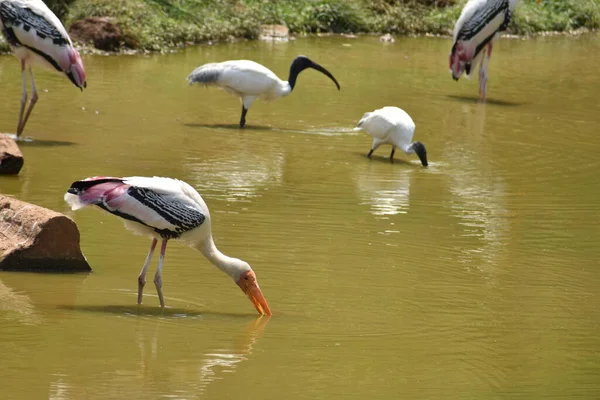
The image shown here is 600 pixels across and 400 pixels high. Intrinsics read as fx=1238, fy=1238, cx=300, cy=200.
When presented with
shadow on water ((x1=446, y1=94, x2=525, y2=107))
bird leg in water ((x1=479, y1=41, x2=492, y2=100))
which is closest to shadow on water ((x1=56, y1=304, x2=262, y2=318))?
shadow on water ((x1=446, y1=94, x2=525, y2=107))

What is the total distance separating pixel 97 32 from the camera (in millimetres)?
16828

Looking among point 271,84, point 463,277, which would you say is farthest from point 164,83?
point 463,277

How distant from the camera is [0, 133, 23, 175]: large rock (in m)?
9.24

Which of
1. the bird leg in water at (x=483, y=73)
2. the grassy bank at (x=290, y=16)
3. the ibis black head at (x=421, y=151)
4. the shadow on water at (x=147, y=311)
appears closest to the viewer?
the shadow on water at (x=147, y=311)

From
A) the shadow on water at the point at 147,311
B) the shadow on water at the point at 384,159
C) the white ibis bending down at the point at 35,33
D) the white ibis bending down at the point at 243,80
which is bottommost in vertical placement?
the shadow on water at the point at 384,159

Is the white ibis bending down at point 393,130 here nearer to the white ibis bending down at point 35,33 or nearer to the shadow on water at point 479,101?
the white ibis bending down at point 35,33

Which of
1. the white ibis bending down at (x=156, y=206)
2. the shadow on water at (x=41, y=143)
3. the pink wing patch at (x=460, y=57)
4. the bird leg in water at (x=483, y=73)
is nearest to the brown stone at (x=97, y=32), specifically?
the pink wing patch at (x=460, y=57)

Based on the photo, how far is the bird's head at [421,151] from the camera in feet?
36.0

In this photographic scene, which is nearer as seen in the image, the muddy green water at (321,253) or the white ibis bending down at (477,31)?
the muddy green water at (321,253)

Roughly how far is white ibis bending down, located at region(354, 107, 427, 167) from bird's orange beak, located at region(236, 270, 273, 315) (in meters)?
4.88

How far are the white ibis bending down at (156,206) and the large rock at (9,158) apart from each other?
3.08 meters

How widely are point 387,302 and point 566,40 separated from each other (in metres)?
17.0

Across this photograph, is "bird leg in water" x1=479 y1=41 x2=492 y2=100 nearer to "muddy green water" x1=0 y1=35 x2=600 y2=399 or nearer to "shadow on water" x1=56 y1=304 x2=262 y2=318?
"muddy green water" x1=0 y1=35 x2=600 y2=399

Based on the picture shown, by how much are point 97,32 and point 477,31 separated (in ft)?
16.9
